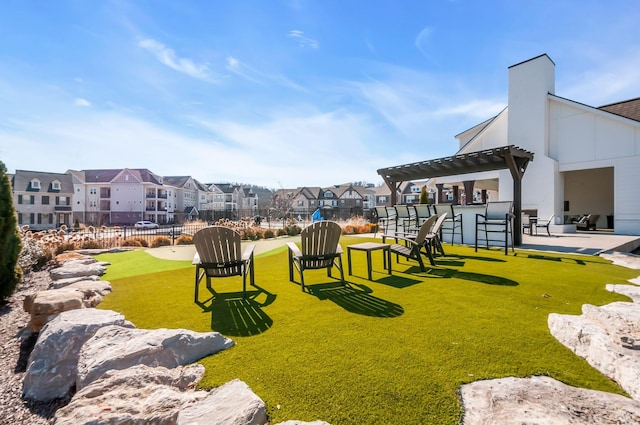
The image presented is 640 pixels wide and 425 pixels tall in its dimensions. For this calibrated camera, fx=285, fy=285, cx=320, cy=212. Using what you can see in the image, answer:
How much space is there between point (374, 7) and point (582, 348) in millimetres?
9719

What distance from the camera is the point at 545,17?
9.92 m

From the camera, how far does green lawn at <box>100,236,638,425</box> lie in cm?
191

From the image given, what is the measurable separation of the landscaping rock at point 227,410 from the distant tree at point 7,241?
539 centimetres

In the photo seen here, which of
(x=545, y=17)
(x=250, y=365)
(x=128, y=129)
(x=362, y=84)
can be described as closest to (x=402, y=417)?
(x=250, y=365)

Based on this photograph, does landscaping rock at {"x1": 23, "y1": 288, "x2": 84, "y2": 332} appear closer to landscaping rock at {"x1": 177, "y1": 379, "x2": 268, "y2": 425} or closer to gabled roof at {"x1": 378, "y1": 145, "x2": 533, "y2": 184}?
landscaping rock at {"x1": 177, "y1": 379, "x2": 268, "y2": 425}

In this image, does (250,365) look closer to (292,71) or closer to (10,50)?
(10,50)

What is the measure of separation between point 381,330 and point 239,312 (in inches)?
72.2

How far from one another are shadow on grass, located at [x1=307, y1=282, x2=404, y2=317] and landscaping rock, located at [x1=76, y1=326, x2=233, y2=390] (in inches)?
64.9

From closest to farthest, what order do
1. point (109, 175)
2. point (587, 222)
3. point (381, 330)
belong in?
point (381, 330)
point (587, 222)
point (109, 175)

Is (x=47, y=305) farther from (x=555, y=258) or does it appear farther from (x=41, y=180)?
(x=41, y=180)

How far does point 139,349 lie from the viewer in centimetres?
242

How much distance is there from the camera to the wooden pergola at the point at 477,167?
9172 mm

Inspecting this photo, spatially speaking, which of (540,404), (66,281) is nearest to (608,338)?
(540,404)

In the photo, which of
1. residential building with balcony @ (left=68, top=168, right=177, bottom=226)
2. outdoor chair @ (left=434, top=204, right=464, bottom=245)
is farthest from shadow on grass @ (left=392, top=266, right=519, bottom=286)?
residential building with balcony @ (left=68, top=168, right=177, bottom=226)
